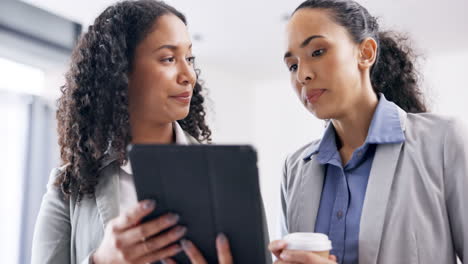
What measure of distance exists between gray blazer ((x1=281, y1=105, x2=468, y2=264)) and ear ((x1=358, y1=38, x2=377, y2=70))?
0.79 ft

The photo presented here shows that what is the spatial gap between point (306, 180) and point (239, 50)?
2.97 meters

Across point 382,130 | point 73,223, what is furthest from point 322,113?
point 73,223

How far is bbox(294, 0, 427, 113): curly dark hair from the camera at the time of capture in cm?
127

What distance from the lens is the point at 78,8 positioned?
287cm

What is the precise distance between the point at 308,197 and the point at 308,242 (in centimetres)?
33

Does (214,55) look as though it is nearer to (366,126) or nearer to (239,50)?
(239,50)

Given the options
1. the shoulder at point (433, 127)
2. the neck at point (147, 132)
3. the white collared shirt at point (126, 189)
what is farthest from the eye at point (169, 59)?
the shoulder at point (433, 127)

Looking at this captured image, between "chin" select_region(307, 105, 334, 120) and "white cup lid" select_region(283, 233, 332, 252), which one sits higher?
"chin" select_region(307, 105, 334, 120)

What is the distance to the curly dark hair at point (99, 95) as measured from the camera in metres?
1.10

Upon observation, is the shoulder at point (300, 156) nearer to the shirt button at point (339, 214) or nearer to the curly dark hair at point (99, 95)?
the shirt button at point (339, 214)

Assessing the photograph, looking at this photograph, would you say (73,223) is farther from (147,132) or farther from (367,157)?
(367,157)

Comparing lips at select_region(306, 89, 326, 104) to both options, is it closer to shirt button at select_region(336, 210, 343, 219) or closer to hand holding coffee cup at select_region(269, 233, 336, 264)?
shirt button at select_region(336, 210, 343, 219)

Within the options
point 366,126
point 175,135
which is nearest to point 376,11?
point 366,126

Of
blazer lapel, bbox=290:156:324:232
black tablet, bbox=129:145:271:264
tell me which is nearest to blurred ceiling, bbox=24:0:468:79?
blazer lapel, bbox=290:156:324:232
